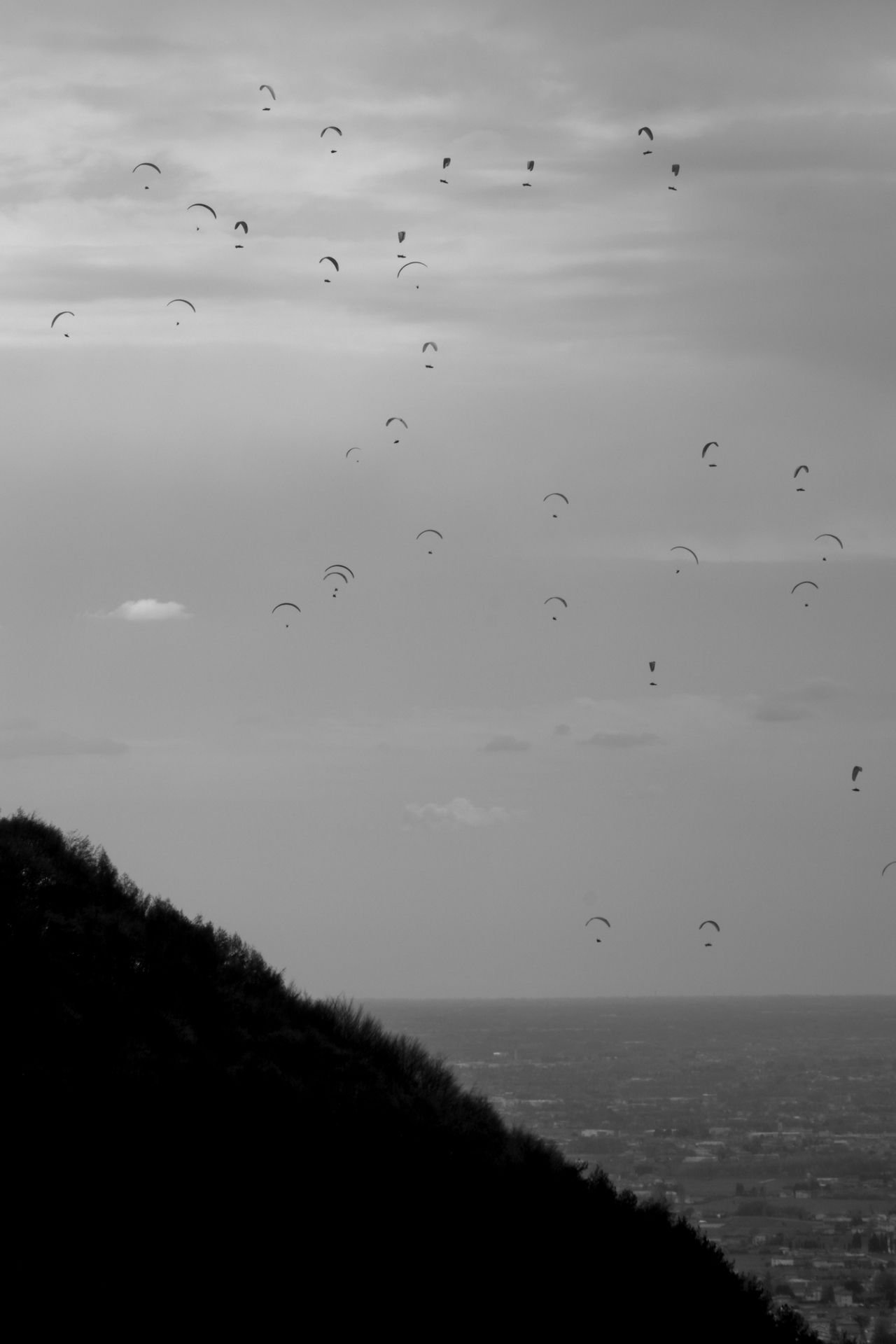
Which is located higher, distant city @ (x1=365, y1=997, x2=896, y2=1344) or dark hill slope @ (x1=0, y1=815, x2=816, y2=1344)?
dark hill slope @ (x1=0, y1=815, x2=816, y2=1344)

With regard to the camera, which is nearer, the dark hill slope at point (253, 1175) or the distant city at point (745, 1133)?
the dark hill slope at point (253, 1175)

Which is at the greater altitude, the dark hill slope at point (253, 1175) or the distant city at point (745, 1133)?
the dark hill slope at point (253, 1175)

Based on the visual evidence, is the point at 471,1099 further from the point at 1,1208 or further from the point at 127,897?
the point at 1,1208

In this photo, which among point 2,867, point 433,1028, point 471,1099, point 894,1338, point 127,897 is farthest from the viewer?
point 433,1028

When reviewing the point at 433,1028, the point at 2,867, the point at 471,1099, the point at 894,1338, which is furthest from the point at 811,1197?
the point at 433,1028

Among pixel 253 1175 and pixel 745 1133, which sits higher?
pixel 253 1175
